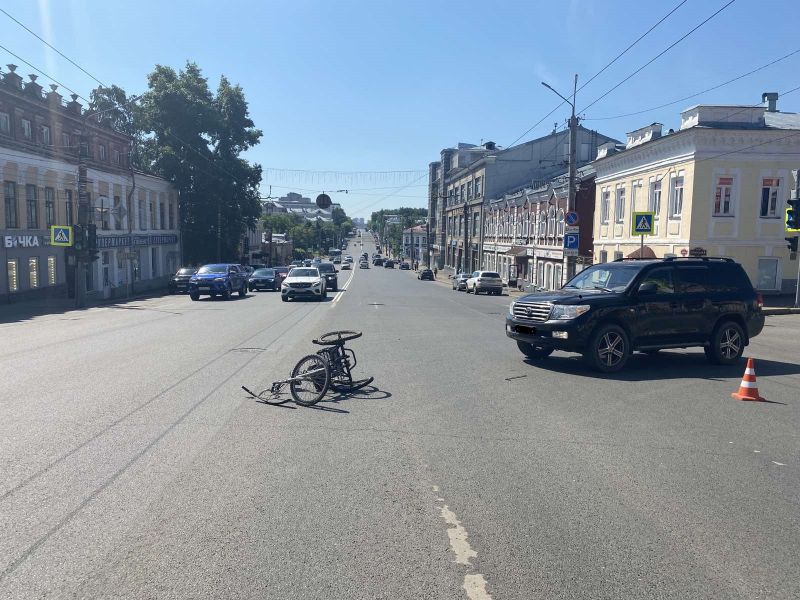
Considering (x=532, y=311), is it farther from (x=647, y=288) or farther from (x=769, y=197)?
(x=769, y=197)

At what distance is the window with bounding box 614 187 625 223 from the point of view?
117 ft

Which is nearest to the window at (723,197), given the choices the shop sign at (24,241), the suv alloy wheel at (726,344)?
the suv alloy wheel at (726,344)

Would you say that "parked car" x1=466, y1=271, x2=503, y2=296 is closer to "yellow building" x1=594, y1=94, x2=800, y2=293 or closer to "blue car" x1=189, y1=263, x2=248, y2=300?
"yellow building" x1=594, y1=94, x2=800, y2=293

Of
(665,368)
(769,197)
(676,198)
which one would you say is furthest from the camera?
(676,198)

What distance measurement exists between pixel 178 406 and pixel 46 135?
3472 cm

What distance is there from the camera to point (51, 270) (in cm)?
3509

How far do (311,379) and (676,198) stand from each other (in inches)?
1035

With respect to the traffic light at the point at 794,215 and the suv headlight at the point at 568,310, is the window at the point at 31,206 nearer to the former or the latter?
the suv headlight at the point at 568,310

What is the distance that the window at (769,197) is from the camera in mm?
28625

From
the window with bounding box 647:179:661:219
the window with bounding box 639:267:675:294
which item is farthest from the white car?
the window with bounding box 639:267:675:294

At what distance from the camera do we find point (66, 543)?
13.9ft

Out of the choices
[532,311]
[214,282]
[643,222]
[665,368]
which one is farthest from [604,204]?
[532,311]

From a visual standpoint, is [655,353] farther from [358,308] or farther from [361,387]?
[358,308]

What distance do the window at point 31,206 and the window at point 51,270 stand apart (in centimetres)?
195
